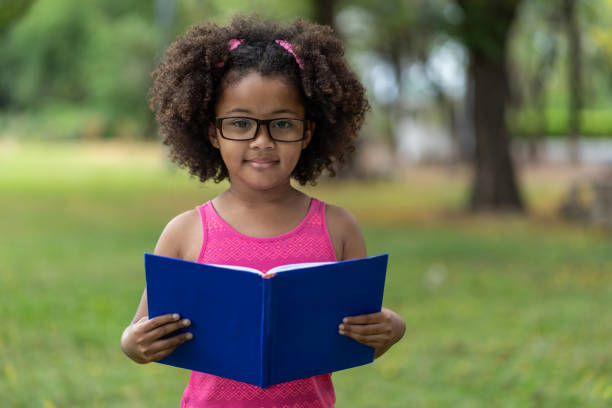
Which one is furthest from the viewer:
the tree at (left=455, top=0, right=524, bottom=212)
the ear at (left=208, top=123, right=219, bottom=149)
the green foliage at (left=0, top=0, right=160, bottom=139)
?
the green foliage at (left=0, top=0, right=160, bottom=139)

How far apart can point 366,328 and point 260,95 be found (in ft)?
2.28

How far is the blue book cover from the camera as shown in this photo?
1949mm

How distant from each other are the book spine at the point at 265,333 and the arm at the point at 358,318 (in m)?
0.24

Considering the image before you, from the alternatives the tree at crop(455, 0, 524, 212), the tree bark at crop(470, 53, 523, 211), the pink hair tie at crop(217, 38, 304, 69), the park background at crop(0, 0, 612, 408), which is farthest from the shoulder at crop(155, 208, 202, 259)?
the tree bark at crop(470, 53, 523, 211)

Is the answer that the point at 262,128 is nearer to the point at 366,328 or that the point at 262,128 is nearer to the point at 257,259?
the point at 257,259

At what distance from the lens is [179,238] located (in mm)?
2305

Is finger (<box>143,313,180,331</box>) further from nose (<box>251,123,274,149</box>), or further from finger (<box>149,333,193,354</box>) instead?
nose (<box>251,123,274,149</box>)

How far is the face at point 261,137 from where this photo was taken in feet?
7.30

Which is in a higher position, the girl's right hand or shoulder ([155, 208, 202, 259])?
shoulder ([155, 208, 202, 259])

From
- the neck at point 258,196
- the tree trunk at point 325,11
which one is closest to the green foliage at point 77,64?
the tree trunk at point 325,11

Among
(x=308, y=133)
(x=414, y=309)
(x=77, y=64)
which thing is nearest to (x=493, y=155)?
(x=414, y=309)

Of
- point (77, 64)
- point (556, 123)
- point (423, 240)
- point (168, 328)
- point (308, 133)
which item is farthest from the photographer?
point (77, 64)

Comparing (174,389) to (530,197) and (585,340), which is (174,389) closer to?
(585,340)

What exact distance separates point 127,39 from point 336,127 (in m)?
37.7
